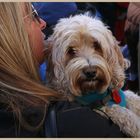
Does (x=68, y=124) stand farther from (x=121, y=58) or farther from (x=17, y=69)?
(x=121, y=58)

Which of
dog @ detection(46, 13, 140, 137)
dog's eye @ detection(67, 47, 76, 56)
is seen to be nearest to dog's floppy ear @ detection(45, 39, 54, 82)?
dog @ detection(46, 13, 140, 137)

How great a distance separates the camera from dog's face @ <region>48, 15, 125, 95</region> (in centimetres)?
248

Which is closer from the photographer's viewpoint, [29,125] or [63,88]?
[29,125]

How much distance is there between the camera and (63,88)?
2.55 metres

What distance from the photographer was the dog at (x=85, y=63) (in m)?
2.47

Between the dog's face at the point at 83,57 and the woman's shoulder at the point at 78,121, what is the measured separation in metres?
0.59

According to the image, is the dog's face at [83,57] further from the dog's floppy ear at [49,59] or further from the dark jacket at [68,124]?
the dark jacket at [68,124]

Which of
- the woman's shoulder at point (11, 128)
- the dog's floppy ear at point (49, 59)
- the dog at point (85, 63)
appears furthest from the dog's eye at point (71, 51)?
the woman's shoulder at point (11, 128)

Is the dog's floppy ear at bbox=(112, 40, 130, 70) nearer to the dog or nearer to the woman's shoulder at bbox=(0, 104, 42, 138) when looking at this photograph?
the dog

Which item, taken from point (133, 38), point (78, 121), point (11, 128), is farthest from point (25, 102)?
point (133, 38)

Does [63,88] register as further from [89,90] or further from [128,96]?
[128,96]

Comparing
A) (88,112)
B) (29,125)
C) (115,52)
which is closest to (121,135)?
(88,112)

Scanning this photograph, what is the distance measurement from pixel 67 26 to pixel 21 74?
0.76 m

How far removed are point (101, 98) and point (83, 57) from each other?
11.0 inches
